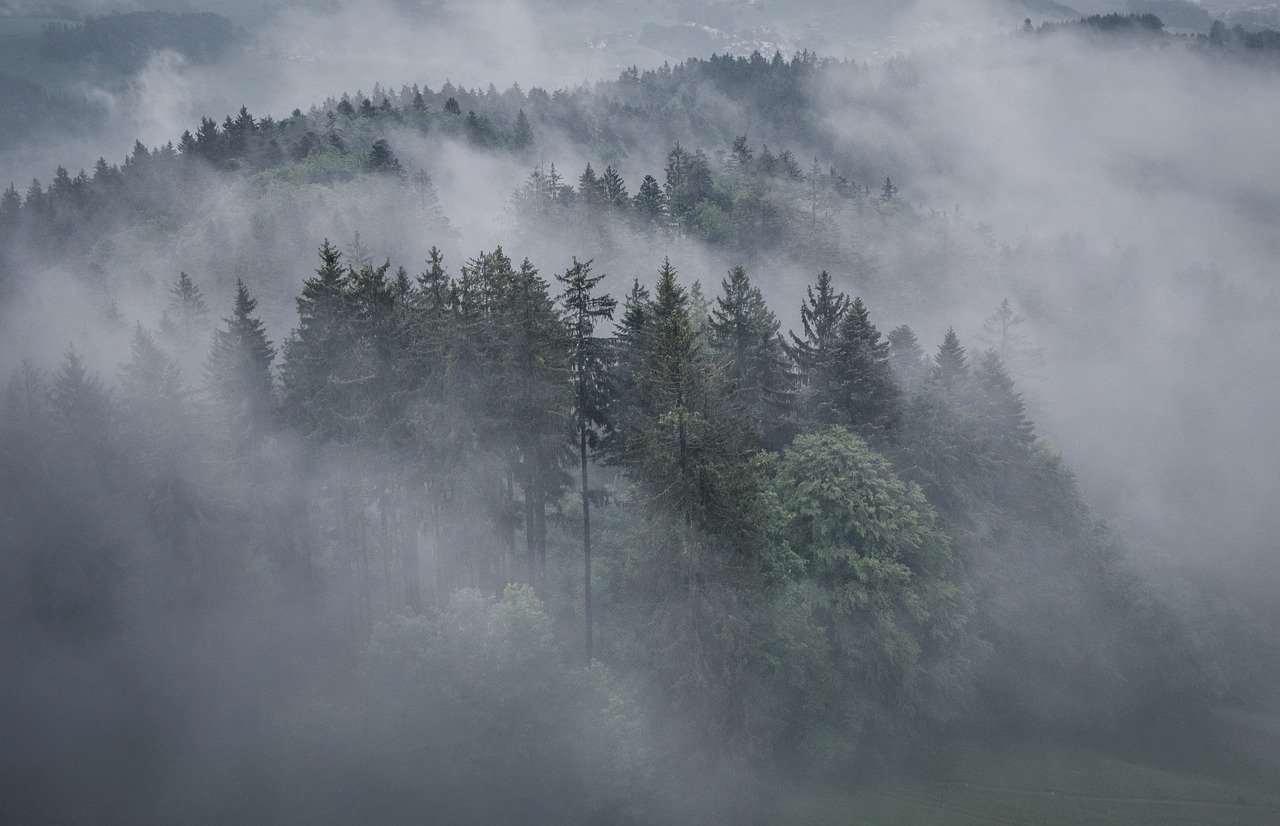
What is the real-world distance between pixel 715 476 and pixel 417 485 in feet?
55.4

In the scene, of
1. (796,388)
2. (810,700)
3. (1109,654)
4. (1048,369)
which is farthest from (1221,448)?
(810,700)

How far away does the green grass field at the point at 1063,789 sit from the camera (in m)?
36.4

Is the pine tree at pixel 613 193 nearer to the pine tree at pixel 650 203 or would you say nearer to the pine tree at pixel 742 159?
the pine tree at pixel 650 203

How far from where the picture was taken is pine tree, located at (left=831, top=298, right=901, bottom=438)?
133 feet

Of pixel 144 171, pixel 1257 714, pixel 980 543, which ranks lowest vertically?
pixel 1257 714

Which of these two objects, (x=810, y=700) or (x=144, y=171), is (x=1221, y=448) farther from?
(x=144, y=171)

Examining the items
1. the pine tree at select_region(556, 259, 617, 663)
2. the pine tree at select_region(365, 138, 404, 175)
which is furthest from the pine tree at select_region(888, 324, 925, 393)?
the pine tree at select_region(365, 138, 404, 175)

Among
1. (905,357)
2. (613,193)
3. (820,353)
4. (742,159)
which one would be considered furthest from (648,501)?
(742,159)

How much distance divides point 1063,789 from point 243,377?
154 ft

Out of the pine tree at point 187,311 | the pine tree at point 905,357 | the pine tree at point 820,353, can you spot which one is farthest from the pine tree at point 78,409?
the pine tree at point 905,357

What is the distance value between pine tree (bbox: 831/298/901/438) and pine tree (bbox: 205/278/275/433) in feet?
97.8

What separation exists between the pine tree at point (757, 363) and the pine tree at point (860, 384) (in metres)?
3.15

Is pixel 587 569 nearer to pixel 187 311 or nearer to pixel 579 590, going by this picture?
pixel 579 590

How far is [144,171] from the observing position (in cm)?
13038
